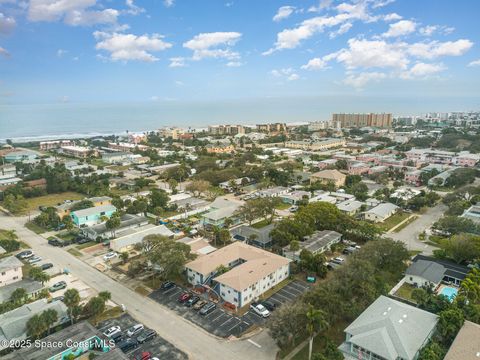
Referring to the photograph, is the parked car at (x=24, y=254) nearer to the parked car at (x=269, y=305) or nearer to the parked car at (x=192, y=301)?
the parked car at (x=192, y=301)

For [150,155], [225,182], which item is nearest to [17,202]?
[225,182]

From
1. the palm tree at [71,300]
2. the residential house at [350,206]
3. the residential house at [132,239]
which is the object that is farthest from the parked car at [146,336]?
the residential house at [350,206]

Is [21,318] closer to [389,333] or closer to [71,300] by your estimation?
[71,300]

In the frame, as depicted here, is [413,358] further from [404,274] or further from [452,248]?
[452,248]

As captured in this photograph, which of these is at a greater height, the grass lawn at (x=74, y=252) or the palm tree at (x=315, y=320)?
the palm tree at (x=315, y=320)

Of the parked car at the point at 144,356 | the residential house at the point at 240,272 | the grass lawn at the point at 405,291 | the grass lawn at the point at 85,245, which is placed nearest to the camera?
the parked car at the point at 144,356

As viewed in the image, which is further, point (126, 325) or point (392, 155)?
point (392, 155)

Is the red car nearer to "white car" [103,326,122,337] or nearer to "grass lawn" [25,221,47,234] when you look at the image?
"white car" [103,326,122,337]
